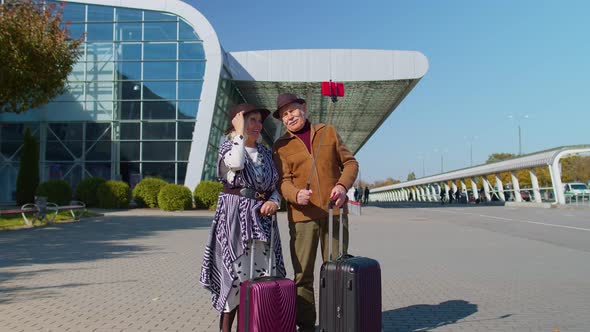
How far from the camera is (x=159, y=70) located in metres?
27.7

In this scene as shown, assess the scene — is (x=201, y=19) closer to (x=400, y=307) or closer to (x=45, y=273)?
(x=45, y=273)

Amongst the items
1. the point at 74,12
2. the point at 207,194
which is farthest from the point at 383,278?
the point at 74,12

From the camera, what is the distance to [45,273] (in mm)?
7500

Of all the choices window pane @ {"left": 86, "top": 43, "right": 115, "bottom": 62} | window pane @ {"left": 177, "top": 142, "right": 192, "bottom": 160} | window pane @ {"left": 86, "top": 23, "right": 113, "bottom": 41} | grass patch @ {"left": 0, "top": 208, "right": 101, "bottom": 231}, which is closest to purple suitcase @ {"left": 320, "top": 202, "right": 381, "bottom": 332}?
grass patch @ {"left": 0, "top": 208, "right": 101, "bottom": 231}

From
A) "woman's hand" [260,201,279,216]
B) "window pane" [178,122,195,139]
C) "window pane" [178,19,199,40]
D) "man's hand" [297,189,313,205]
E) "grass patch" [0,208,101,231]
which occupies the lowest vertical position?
"grass patch" [0,208,101,231]

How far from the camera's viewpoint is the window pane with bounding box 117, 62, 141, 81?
27844 millimetres

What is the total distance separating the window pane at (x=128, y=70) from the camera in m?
27.8

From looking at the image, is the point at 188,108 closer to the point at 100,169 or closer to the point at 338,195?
the point at 100,169

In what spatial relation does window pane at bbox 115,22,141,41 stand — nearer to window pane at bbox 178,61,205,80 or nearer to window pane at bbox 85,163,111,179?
window pane at bbox 178,61,205,80

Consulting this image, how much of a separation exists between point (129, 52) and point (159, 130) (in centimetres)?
454

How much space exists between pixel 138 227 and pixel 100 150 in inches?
532

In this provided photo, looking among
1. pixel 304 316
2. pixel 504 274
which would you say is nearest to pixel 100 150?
pixel 504 274

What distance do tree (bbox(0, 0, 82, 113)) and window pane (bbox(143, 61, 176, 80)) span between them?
10457 millimetres

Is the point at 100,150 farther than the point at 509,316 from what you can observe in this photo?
Yes
